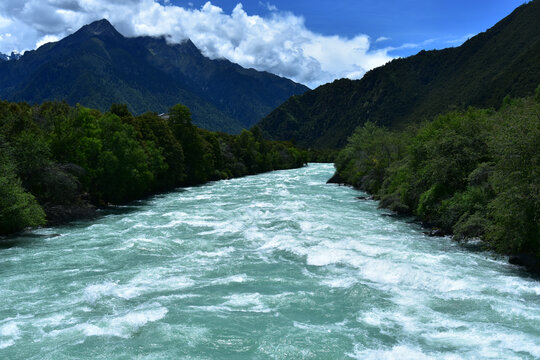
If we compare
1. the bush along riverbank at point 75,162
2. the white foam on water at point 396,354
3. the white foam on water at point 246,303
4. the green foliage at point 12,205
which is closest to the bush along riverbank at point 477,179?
the white foam on water at point 396,354

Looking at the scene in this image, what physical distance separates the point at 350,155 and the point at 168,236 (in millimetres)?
51994

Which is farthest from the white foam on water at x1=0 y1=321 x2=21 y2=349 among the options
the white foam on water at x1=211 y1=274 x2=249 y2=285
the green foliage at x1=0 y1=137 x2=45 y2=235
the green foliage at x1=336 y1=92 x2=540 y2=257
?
the green foliage at x1=336 y1=92 x2=540 y2=257

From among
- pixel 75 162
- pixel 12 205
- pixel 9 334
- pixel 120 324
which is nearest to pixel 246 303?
pixel 120 324

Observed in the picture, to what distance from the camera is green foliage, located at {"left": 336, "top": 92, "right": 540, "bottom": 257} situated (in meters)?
17.9

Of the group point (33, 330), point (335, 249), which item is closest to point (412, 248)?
point (335, 249)

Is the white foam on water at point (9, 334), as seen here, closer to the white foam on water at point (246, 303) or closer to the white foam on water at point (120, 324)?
the white foam on water at point (120, 324)

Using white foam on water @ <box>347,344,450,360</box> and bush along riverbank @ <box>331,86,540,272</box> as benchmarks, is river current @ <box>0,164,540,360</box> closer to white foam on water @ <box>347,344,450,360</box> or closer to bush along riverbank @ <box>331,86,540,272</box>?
white foam on water @ <box>347,344,450,360</box>

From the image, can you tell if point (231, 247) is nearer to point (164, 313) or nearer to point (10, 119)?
point (164, 313)

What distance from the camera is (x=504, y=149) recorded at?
1903 cm

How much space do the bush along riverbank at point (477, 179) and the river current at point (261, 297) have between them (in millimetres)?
1684

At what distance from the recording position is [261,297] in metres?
15.6

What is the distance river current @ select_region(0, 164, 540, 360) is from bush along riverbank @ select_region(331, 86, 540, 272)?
1.68m

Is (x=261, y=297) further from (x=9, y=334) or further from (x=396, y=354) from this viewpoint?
(x=9, y=334)

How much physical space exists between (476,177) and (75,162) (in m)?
Answer: 34.3
